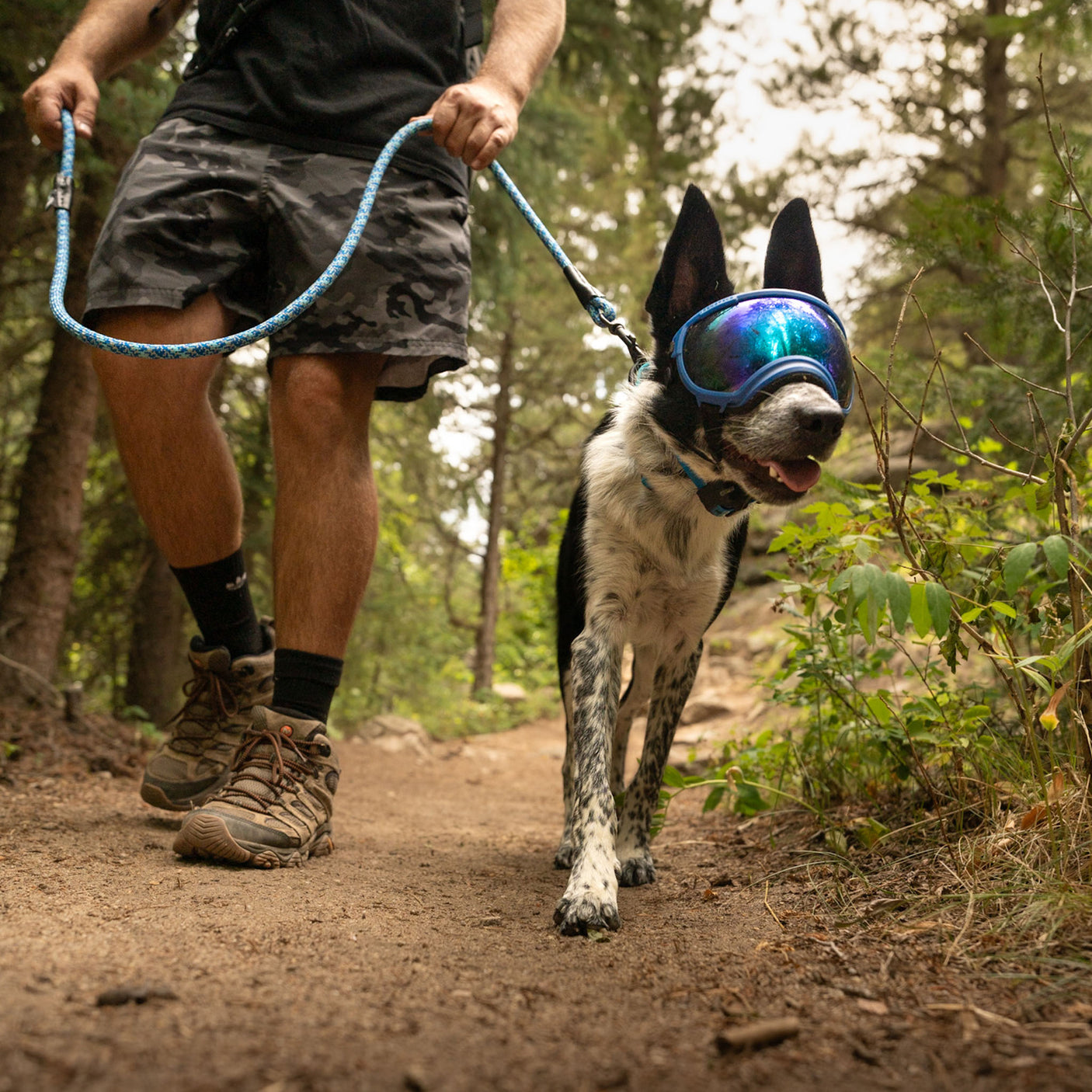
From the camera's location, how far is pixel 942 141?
32.4 ft

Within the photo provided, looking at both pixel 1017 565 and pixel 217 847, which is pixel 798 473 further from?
pixel 217 847

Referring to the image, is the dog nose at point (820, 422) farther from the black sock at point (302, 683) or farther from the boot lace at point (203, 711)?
the boot lace at point (203, 711)

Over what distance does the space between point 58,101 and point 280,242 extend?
0.72 meters

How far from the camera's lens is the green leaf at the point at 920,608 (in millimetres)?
1764

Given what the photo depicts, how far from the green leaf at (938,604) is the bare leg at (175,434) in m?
1.83

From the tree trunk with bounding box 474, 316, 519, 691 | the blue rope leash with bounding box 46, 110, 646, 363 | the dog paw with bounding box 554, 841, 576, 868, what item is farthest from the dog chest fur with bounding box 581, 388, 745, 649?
the tree trunk with bounding box 474, 316, 519, 691

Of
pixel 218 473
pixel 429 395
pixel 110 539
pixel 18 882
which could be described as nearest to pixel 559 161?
pixel 429 395

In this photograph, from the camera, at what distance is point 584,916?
1776 mm

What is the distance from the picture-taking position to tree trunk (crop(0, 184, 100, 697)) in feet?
15.1

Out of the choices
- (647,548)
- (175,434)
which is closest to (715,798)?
(647,548)

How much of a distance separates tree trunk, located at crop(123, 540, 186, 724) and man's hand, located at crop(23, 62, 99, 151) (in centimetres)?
363

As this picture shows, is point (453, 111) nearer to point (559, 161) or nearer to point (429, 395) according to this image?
point (559, 161)

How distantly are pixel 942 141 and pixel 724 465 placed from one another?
953 centimetres

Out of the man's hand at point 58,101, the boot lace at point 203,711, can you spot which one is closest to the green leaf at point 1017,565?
the boot lace at point 203,711
